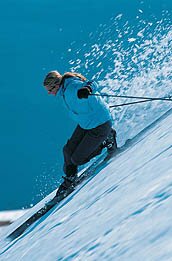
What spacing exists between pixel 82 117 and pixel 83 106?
0.41 feet

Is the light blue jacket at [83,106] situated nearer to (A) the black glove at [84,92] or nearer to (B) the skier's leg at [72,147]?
(A) the black glove at [84,92]

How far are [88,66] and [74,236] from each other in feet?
21.9

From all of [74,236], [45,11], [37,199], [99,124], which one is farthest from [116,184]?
[45,11]

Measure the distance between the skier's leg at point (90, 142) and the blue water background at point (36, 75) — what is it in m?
3.12

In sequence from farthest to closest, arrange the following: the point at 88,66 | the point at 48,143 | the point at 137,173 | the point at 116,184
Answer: the point at 88,66 → the point at 48,143 → the point at 116,184 → the point at 137,173

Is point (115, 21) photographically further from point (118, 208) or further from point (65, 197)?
point (118, 208)

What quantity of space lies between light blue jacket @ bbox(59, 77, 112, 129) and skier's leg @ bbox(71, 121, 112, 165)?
5 cm

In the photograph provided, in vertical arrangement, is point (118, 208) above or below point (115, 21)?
below

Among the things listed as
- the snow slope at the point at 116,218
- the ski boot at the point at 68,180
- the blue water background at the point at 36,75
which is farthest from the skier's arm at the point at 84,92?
the blue water background at the point at 36,75

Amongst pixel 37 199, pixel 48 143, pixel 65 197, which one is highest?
pixel 48 143

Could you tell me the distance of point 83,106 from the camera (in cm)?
380

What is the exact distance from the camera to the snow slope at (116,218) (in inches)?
69.1

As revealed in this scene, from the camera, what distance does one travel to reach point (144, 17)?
9867mm

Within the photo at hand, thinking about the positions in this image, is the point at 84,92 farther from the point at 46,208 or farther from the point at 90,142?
the point at 46,208
